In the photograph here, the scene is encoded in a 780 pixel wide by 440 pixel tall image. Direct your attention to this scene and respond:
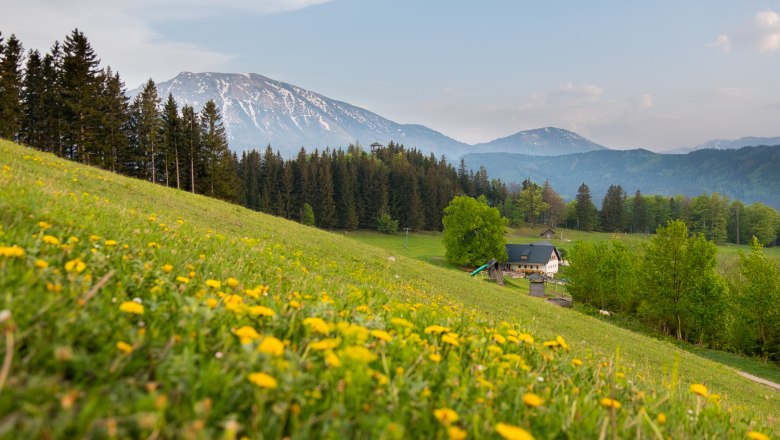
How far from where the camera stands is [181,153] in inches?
2354

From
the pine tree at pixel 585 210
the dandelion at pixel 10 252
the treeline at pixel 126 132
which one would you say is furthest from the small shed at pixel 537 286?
the pine tree at pixel 585 210

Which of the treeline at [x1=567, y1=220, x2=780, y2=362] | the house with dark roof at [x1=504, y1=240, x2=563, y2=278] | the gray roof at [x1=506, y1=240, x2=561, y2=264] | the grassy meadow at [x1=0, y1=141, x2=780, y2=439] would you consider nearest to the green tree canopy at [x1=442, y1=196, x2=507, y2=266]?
the gray roof at [x1=506, y1=240, x2=561, y2=264]

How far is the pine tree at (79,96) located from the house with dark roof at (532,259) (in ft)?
249

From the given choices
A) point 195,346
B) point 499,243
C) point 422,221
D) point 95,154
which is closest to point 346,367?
point 195,346

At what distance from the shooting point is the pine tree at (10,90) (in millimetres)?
41219

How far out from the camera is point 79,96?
45.3 meters

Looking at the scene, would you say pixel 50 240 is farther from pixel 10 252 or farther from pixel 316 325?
pixel 316 325

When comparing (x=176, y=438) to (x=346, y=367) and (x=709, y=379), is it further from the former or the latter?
(x=709, y=379)

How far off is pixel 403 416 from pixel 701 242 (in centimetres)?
4120

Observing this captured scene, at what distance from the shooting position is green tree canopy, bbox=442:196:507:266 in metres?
70.2

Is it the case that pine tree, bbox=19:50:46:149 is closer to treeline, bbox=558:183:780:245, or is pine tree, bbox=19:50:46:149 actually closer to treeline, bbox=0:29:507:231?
treeline, bbox=0:29:507:231

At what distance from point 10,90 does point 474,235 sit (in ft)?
210

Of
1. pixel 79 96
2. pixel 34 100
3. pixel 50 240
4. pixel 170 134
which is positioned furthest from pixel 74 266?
pixel 170 134

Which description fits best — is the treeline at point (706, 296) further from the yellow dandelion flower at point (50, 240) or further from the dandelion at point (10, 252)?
the dandelion at point (10, 252)
